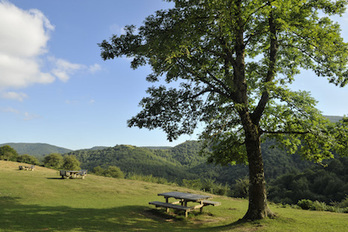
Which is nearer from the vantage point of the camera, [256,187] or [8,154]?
[256,187]

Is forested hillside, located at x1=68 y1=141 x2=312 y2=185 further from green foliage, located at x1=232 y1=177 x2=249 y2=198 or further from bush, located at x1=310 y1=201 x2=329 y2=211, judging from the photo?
bush, located at x1=310 y1=201 x2=329 y2=211

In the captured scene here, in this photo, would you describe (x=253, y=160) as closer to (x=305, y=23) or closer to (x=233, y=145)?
(x=233, y=145)

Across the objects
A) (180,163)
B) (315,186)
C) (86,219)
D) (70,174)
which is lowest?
(86,219)

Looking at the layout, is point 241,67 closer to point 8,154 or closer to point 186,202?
point 186,202

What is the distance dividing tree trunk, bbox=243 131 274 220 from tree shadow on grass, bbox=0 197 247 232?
1.21 meters

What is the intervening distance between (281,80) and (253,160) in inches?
190

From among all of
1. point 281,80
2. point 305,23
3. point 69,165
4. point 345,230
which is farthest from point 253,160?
point 69,165

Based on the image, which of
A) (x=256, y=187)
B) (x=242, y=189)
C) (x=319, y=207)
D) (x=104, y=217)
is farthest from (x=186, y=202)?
(x=242, y=189)

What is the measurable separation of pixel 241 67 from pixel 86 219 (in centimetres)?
919

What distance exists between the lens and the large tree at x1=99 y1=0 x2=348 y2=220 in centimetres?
891

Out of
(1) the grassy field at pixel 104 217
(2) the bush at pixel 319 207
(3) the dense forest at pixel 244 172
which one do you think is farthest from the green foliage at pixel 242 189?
(1) the grassy field at pixel 104 217

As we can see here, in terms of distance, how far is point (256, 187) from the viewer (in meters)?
9.70

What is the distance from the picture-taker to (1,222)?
7.68 metres

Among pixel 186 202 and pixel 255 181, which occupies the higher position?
pixel 255 181
